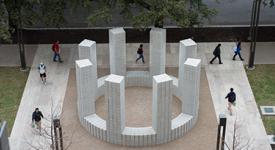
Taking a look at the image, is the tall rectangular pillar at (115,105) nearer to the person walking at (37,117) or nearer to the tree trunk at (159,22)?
the person walking at (37,117)

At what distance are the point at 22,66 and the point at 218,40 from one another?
972 cm

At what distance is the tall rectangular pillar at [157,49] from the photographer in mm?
22406

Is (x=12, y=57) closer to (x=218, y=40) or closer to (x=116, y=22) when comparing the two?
(x=116, y=22)

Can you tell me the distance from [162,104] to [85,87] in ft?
10.6

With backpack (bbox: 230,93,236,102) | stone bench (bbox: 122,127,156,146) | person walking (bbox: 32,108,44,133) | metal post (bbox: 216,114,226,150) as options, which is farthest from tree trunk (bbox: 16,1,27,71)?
metal post (bbox: 216,114,226,150)

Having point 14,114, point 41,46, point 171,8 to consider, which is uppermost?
point 171,8

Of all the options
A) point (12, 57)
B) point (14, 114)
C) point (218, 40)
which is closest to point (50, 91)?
point (14, 114)

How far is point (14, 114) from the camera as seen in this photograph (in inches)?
871

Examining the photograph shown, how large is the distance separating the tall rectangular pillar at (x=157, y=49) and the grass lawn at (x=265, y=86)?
418 cm

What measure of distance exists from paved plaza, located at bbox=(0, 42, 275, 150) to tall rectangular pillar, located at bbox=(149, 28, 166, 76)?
2325 millimetres

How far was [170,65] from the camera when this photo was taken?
25656mm

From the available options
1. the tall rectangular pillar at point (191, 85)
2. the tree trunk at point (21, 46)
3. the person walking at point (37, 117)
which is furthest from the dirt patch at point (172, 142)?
the tree trunk at point (21, 46)

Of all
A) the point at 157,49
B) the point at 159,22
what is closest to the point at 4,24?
the point at 157,49

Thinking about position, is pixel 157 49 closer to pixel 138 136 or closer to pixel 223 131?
pixel 138 136
